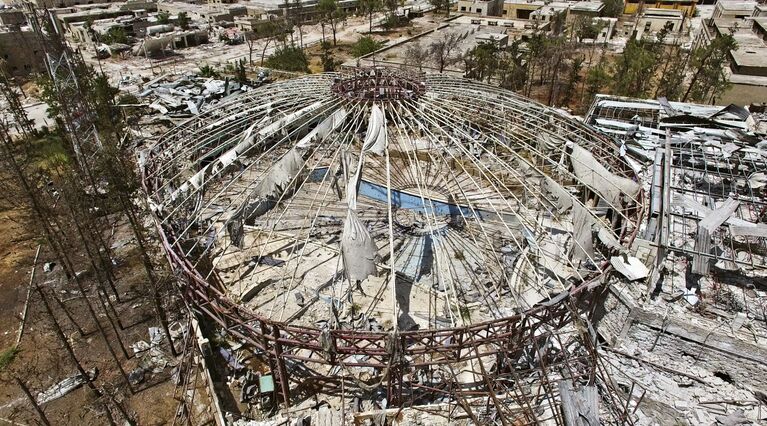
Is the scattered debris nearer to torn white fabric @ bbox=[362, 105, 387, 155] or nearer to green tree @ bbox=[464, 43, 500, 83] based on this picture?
torn white fabric @ bbox=[362, 105, 387, 155]

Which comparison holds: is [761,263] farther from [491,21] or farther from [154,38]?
[154,38]

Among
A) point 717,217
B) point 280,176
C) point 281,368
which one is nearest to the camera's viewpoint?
point 281,368

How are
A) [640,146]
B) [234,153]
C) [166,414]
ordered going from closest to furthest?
[166,414]
[234,153]
[640,146]

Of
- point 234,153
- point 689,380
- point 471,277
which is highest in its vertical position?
point 234,153

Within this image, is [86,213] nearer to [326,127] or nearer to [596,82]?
[326,127]

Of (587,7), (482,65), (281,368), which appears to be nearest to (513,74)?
(482,65)

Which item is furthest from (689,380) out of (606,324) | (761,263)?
(761,263)

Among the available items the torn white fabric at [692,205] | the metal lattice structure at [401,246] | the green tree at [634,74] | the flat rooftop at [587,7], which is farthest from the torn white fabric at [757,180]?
the flat rooftop at [587,7]
